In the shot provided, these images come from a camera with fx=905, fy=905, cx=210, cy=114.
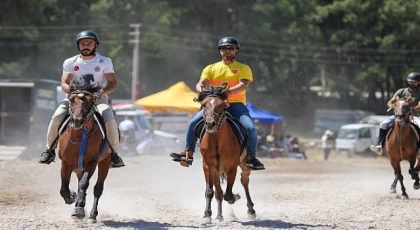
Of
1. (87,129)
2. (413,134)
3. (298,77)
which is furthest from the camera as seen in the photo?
(298,77)

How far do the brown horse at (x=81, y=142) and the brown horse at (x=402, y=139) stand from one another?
8695 mm

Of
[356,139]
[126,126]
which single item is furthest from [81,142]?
[356,139]

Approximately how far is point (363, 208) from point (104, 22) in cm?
5203

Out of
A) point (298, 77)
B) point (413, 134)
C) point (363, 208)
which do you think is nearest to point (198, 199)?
point (363, 208)

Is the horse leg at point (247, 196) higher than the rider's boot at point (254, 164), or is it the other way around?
the rider's boot at point (254, 164)

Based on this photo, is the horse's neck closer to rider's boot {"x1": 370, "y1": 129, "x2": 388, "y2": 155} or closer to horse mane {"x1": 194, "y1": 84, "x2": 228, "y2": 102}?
horse mane {"x1": 194, "y1": 84, "x2": 228, "y2": 102}

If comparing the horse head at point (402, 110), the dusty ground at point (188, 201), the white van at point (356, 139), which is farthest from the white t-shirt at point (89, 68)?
the white van at point (356, 139)

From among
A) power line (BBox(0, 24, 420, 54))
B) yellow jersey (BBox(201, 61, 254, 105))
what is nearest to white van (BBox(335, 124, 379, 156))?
power line (BBox(0, 24, 420, 54))

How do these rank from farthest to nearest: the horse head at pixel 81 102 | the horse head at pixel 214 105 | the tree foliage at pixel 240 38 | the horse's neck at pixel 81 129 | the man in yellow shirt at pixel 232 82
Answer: the tree foliage at pixel 240 38 → the man in yellow shirt at pixel 232 82 → the horse head at pixel 214 105 → the horse's neck at pixel 81 129 → the horse head at pixel 81 102

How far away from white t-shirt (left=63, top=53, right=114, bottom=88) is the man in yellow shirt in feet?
5.13

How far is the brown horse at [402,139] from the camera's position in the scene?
65.7 feet

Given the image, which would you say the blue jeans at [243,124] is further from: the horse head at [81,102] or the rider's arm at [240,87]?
the horse head at [81,102]

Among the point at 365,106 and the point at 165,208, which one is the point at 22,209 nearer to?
the point at 165,208

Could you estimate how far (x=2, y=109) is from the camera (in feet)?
121
